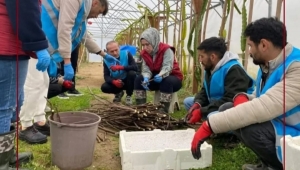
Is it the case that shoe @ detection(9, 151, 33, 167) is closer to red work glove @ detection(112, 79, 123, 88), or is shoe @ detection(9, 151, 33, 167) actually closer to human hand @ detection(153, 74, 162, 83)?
human hand @ detection(153, 74, 162, 83)

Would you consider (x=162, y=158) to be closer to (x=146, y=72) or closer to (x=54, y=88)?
(x=54, y=88)

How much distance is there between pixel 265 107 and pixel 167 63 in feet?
6.10

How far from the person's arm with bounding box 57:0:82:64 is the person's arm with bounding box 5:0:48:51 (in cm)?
76

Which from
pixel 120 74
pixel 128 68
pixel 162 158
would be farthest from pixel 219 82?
pixel 120 74

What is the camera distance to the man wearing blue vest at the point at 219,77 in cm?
229

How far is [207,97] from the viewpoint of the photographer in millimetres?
2684

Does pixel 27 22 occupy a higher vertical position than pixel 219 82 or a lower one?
higher

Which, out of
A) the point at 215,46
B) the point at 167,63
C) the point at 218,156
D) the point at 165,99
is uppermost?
the point at 215,46

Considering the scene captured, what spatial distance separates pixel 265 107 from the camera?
155cm

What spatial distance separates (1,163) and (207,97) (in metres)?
1.61

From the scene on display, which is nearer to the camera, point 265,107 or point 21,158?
point 265,107

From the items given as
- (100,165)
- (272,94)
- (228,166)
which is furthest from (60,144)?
(272,94)

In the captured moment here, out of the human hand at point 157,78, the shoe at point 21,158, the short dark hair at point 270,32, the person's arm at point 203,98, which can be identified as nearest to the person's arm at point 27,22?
the shoe at point 21,158

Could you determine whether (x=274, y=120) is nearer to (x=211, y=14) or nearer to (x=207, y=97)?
(x=207, y=97)
